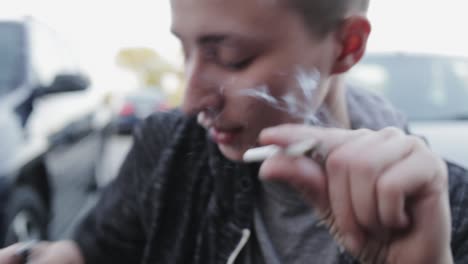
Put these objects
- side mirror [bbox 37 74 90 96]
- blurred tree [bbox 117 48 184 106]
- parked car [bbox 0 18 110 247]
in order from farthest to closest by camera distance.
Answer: side mirror [bbox 37 74 90 96]
parked car [bbox 0 18 110 247]
blurred tree [bbox 117 48 184 106]

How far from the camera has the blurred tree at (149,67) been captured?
139cm

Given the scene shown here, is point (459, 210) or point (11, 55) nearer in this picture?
point (459, 210)

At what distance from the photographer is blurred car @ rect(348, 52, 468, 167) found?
8.66ft

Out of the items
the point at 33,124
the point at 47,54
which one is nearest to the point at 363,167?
the point at 33,124

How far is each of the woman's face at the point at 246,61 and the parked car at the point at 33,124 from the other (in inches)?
41.7

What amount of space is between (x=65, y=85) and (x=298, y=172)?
282 centimetres

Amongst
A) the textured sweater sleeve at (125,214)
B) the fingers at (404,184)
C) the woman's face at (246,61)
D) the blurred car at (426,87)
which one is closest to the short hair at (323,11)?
the woman's face at (246,61)

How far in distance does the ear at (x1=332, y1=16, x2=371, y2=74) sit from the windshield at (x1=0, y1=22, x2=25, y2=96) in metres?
1.88

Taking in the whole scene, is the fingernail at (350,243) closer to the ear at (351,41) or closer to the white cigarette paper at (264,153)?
the white cigarette paper at (264,153)

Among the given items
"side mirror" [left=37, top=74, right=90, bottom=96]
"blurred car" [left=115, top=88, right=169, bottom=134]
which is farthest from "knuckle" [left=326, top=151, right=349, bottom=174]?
"blurred car" [left=115, top=88, right=169, bottom=134]

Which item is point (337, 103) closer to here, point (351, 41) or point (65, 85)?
point (351, 41)

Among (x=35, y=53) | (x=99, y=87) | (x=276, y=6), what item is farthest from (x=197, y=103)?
(x=99, y=87)

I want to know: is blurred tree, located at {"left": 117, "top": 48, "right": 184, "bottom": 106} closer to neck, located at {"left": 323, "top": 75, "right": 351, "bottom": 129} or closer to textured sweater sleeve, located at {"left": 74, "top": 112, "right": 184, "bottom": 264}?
textured sweater sleeve, located at {"left": 74, "top": 112, "right": 184, "bottom": 264}

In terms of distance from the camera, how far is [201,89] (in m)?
0.93
